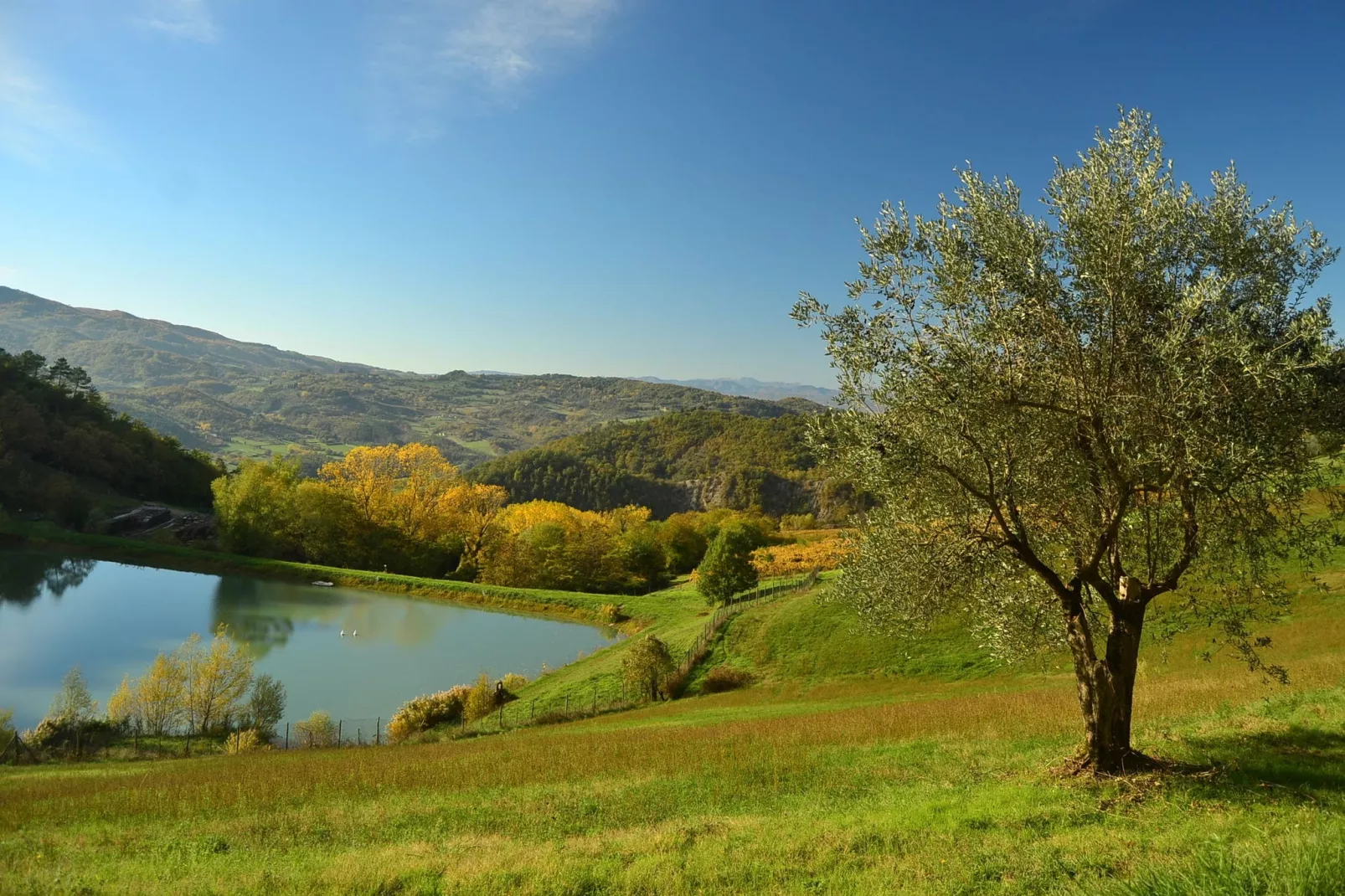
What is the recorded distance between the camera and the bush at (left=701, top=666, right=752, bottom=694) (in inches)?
1481

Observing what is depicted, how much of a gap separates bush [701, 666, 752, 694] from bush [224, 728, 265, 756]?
21.4 m

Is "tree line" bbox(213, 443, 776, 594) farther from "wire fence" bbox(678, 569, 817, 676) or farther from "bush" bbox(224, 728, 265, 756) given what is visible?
"bush" bbox(224, 728, 265, 756)

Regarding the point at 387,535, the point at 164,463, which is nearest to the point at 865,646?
the point at 387,535

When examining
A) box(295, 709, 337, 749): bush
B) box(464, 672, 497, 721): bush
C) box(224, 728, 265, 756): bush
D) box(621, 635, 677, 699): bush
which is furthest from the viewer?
box(464, 672, 497, 721): bush

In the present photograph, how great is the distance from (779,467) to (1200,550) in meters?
176

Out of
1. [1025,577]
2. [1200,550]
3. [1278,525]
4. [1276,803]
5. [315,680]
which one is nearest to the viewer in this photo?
[1276,803]

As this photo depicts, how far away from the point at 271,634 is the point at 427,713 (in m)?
27.5

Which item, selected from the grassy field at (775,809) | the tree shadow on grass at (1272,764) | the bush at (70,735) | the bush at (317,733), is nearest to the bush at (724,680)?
the grassy field at (775,809)

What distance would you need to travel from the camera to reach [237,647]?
39.5m

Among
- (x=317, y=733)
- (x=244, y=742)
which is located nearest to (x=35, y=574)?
(x=244, y=742)

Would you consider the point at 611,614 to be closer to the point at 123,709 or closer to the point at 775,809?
the point at 123,709

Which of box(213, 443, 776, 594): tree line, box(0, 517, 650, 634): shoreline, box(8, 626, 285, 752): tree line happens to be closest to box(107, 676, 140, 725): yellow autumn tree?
box(8, 626, 285, 752): tree line

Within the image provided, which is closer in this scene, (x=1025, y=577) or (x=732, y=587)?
(x=1025, y=577)

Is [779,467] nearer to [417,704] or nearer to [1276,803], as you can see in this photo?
[417,704]
